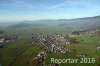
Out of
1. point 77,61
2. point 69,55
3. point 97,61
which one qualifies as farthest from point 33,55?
point 97,61

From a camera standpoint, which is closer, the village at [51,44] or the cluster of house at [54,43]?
the village at [51,44]

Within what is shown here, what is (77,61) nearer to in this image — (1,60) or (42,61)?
(42,61)

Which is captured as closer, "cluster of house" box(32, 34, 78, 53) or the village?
the village

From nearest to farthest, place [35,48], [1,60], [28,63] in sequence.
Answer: [28,63] → [1,60] → [35,48]

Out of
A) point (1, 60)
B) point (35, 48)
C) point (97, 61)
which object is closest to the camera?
point (97, 61)

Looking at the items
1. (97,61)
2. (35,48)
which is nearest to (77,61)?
(97,61)

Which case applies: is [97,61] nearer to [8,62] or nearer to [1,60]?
[8,62]

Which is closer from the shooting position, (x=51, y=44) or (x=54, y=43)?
(x=51, y=44)

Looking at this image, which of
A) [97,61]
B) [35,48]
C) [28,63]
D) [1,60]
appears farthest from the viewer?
[35,48]

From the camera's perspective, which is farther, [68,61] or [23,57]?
[23,57]
